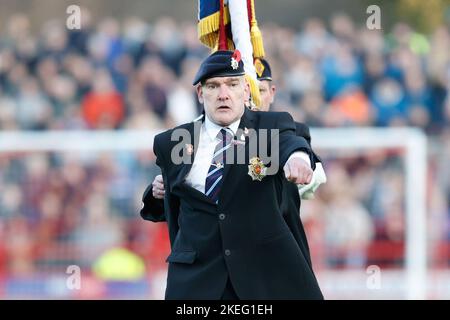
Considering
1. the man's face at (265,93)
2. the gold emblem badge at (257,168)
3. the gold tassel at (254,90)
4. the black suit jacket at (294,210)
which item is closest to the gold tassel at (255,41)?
the man's face at (265,93)

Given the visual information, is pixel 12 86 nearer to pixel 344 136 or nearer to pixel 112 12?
pixel 112 12

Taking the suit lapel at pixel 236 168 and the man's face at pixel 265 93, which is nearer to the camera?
the suit lapel at pixel 236 168

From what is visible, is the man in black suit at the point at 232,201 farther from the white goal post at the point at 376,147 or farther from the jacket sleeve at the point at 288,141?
the white goal post at the point at 376,147

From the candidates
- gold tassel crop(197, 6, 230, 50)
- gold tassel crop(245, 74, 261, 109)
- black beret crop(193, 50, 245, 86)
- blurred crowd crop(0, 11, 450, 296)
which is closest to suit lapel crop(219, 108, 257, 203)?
black beret crop(193, 50, 245, 86)

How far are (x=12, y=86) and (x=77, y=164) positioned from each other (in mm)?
2451

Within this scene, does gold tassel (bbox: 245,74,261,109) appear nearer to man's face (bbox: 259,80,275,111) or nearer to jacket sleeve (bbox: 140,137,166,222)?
man's face (bbox: 259,80,275,111)

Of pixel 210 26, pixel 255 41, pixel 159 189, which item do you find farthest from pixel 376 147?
pixel 159 189

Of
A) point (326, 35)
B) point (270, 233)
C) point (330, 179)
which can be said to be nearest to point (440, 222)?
point (330, 179)

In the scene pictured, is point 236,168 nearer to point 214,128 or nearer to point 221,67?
point 214,128

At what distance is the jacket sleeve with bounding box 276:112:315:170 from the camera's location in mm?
6262

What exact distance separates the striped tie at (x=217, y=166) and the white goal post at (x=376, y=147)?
6.27 meters

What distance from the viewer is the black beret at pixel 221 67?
6512 mm

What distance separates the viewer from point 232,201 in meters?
6.41

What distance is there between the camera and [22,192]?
1284 cm
